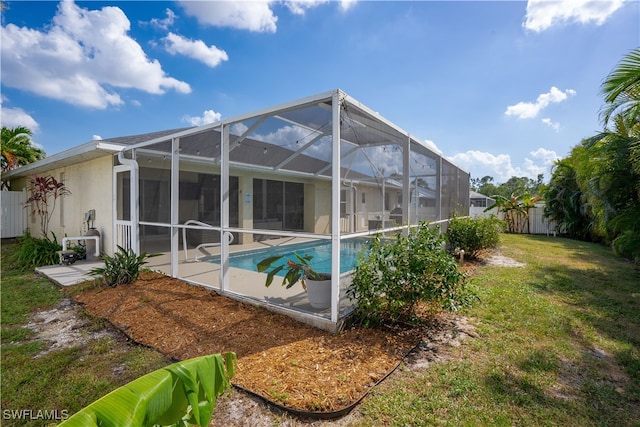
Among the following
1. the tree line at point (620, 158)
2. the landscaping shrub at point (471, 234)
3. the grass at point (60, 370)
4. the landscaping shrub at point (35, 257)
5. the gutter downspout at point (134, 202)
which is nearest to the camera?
the grass at point (60, 370)

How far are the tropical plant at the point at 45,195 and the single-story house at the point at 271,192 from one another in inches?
94.5

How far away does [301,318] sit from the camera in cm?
421

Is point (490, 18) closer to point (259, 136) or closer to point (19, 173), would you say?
point (259, 136)

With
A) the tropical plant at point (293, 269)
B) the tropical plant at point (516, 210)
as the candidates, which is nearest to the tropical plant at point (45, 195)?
the tropical plant at point (293, 269)

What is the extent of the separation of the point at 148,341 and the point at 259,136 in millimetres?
3703

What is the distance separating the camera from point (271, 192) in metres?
6.00

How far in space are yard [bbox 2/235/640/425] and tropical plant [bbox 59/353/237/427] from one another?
1.42 m

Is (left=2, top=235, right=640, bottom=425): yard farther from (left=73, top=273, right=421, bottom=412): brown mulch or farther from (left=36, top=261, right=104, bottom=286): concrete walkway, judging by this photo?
(left=36, top=261, right=104, bottom=286): concrete walkway

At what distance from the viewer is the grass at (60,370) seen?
8.66ft

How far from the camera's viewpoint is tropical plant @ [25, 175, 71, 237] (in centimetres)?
956

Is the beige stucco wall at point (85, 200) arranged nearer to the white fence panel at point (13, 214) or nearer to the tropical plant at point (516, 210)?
the white fence panel at point (13, 214)

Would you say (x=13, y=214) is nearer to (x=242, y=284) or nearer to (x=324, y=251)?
(x=242, y=284)

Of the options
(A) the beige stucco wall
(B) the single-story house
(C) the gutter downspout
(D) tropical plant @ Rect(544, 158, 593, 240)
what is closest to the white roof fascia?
(B) the single-story house

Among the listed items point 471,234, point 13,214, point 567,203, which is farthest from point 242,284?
point 567,203
